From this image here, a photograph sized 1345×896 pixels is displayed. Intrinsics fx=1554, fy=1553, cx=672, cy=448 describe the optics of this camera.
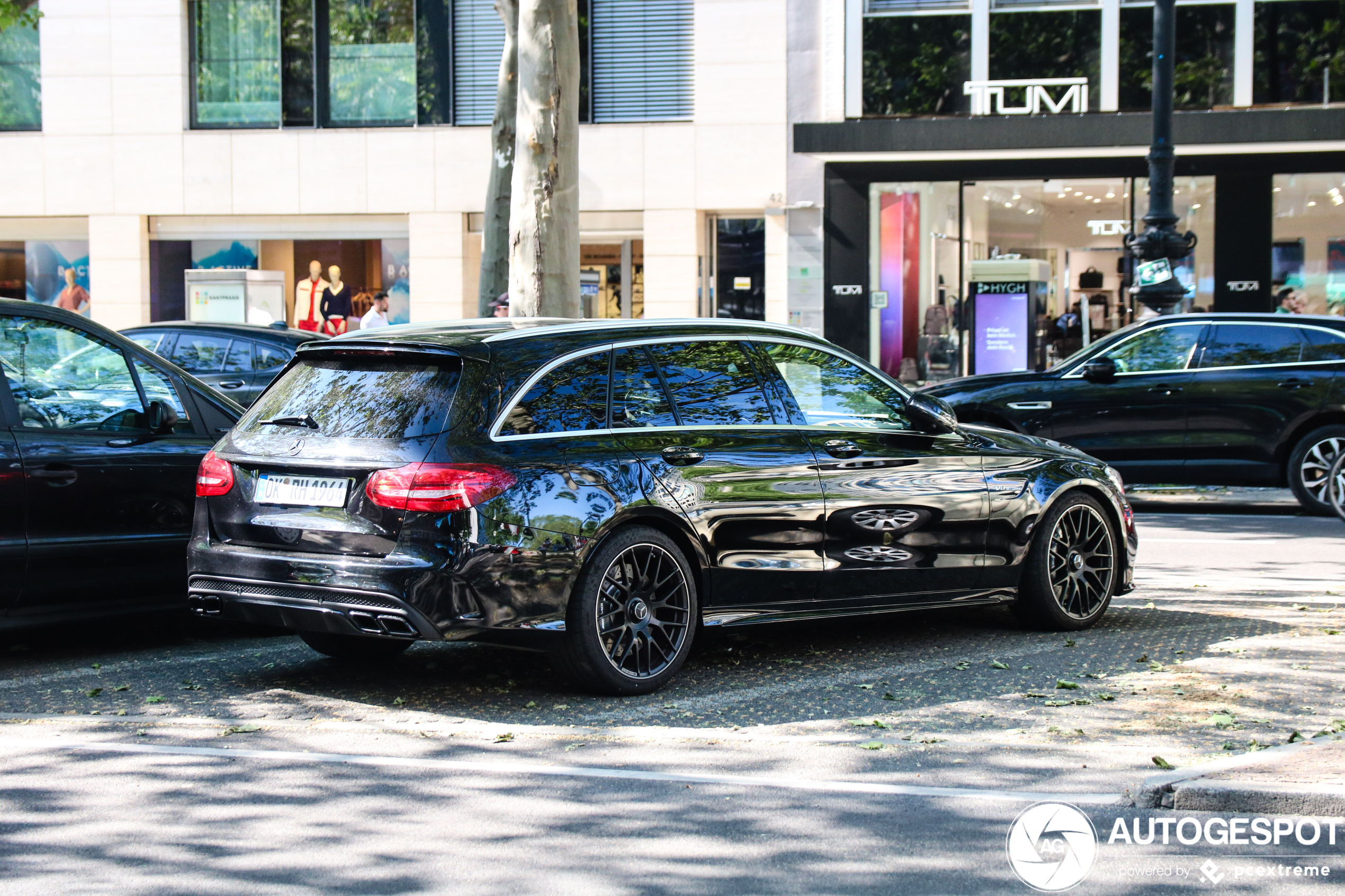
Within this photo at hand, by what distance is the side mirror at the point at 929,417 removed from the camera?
7500 millimetres

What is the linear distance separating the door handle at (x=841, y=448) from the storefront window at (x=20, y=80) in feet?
73.1

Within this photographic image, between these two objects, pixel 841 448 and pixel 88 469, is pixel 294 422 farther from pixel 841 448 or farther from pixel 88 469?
pixel 841 448

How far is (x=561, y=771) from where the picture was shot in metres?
5.34

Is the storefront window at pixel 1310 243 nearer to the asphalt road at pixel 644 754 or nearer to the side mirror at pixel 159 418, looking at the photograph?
the asphalt road at pixel 644 754

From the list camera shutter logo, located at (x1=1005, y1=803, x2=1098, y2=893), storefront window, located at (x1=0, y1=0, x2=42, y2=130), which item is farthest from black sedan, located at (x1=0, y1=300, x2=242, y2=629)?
storefront window, located at (x1=0, y1=0, x2=42, y2=130)

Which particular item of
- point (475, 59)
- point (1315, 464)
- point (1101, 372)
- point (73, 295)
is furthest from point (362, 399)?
point (73, 295)

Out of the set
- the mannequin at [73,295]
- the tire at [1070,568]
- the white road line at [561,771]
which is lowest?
the white road line at [561,771]

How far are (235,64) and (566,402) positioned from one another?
21.1 meters

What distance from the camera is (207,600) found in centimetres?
650

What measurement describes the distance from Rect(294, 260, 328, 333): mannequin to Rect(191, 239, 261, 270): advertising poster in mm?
930

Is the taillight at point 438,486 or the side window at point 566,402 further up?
the side window at point 566,402

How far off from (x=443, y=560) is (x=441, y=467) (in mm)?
356

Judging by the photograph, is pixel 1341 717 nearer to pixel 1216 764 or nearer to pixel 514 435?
pixel 1216 764

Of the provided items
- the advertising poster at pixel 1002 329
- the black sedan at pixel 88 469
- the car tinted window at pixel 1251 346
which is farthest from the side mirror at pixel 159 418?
the advertising poster at pixel 1002 329
